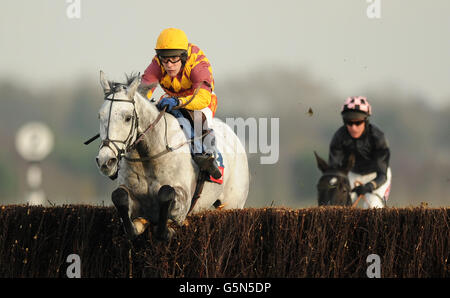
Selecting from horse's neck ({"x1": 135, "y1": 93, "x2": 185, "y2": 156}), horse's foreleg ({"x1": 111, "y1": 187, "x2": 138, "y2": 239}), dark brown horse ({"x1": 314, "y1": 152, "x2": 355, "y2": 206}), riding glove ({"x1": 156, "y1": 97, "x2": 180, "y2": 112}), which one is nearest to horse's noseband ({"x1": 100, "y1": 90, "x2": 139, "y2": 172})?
horse's neck ({"x1": 135, "y1": 93, "x2": 185, "y2": 156})

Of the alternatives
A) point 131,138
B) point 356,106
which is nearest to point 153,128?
point 131,138

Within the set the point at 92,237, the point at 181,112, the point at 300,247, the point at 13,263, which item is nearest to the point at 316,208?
the point at 300,247

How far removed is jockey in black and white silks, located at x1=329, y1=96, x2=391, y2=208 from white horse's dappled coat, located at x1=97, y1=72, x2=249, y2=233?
3.96 metres

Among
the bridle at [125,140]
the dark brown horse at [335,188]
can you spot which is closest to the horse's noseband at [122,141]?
the bridle at [125,140]

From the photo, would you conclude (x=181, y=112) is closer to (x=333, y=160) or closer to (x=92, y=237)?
(x=92, y=237)

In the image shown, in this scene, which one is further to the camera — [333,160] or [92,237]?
[333,160]

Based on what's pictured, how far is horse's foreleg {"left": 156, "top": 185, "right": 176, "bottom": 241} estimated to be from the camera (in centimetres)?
735

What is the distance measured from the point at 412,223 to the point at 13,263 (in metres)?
4.13

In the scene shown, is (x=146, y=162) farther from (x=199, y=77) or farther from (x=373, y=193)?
(x=373, y=193)

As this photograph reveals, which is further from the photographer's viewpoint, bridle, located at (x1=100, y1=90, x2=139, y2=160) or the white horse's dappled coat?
the white horse's dappled coat

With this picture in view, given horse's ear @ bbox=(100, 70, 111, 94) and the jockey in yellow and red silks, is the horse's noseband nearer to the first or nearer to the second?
horse's ear @ bbox=(100, 70, 111, 94)

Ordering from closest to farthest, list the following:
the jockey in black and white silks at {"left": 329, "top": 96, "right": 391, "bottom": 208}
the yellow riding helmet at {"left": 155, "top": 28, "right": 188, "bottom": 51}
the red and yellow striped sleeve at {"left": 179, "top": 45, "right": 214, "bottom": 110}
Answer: the yellow riding helmet at {"left": 155, "top": 28, "right": 188, "bottom": 51} < the red and yellow striped sleeve at {"left": 179, "top": 45, "right": 214, "bottom": 110} < the jockey in black and white silks at {"left": 329, "top": 96, "right": 391, "bottom": 208}

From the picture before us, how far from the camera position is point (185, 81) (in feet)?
27.5
